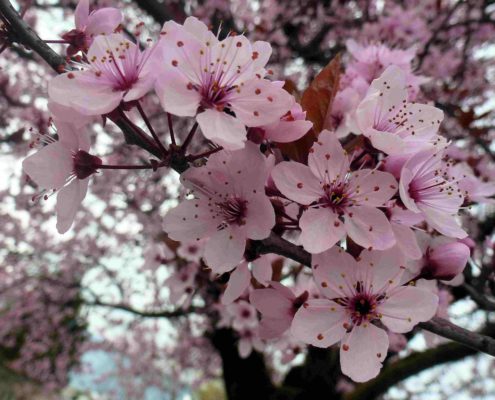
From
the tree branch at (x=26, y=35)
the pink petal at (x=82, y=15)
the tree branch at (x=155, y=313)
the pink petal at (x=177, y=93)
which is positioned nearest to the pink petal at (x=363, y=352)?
the pink petal at (x=177, y=93)

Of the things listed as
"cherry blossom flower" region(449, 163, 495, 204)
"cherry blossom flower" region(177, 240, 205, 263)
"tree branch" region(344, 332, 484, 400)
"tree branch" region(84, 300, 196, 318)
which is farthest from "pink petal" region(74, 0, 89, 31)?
"tree branch" region(84, 300, 196, 318)

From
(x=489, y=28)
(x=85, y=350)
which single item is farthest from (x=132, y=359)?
(x=489, y=28)

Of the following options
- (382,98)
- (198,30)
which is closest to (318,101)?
(382,98)

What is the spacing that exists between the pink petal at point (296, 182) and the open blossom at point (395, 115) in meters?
0.12

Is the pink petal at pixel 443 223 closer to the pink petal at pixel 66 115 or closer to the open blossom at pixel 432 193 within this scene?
the open blossom at pixel 432 193

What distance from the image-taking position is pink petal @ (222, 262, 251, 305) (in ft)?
2.81

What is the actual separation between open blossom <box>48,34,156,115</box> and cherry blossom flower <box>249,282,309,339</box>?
444mm

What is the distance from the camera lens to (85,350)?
605 centimetres

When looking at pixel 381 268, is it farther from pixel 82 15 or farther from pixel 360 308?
pixel 82 15

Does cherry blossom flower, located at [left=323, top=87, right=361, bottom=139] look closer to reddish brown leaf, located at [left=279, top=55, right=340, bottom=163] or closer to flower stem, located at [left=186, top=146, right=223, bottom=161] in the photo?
reddish brown leaf, located at [left=279, top=55, right=340, bottom=163]

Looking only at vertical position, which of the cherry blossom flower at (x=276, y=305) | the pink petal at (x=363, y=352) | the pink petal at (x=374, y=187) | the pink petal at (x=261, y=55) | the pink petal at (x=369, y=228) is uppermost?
the pink petal at (x=261, y=55)

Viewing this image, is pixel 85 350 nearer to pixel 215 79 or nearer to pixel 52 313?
pixel 52 313

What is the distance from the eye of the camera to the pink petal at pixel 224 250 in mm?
777

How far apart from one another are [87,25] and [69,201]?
1.19ft
